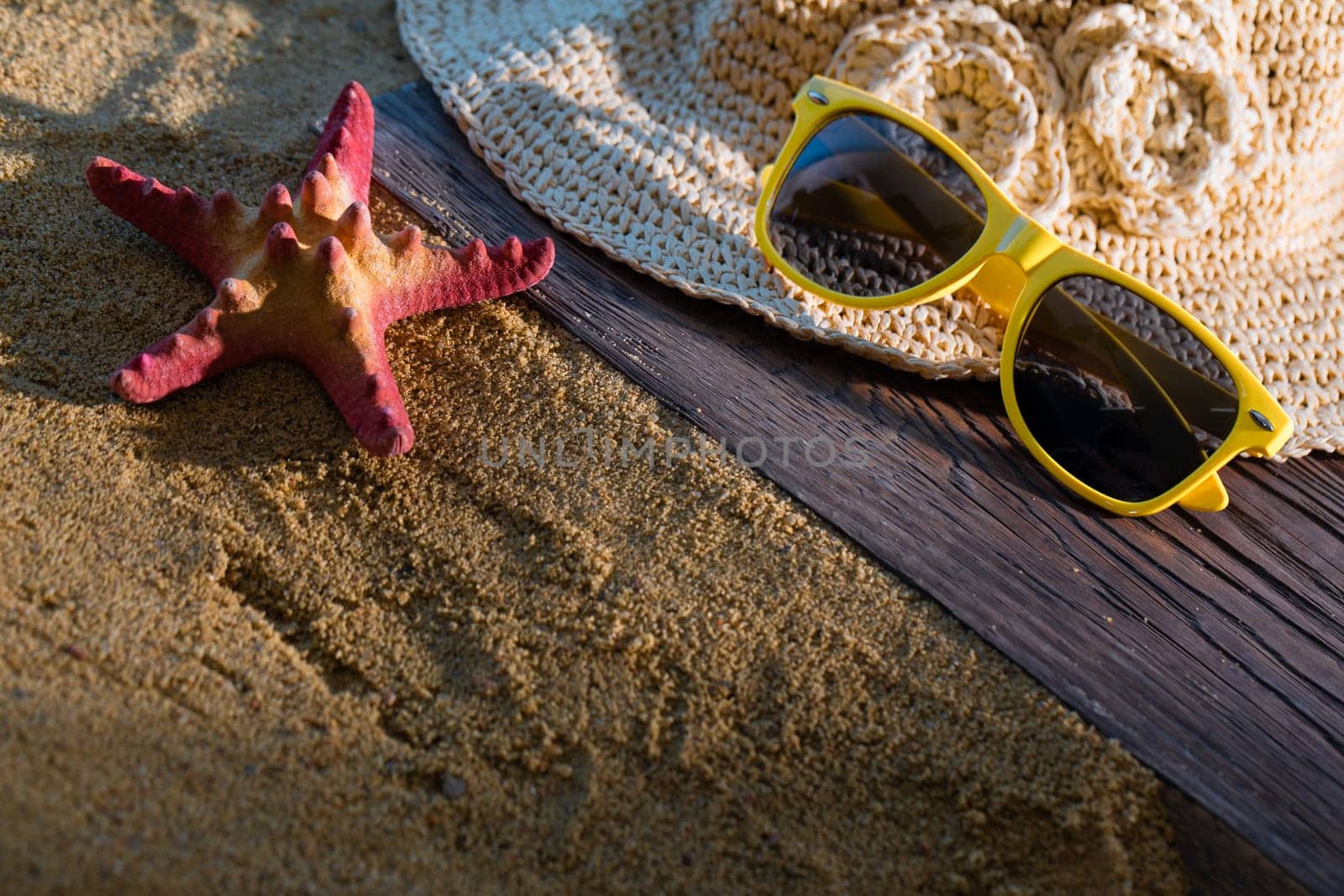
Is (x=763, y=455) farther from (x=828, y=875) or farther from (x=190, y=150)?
(x=190, y=150)

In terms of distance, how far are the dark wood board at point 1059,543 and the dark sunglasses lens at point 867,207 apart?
0.44 feet

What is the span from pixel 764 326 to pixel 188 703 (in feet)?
2.80

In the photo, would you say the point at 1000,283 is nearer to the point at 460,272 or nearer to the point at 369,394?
the point at 460,272

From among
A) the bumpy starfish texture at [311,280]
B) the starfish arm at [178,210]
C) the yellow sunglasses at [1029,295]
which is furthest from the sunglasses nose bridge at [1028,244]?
the starfish arm at [178,210]

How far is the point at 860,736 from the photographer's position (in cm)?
102

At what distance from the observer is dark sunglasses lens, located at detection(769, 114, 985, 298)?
1423 mm

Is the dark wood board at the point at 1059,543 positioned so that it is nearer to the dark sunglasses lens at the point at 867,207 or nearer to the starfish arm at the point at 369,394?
the dark sunglasses lens at the point at 867,207

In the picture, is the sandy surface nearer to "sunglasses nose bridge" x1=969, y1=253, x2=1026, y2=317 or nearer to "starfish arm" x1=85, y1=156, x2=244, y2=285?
"starfish arm" x1=85, y1=156, x2=244, y2=285

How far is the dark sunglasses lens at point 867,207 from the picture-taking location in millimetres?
1423

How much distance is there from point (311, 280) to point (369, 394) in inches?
6.4

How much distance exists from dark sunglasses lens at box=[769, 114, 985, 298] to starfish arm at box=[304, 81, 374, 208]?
1.88 feet

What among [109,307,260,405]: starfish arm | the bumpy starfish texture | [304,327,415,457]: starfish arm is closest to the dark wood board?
the bumpy starfish texture

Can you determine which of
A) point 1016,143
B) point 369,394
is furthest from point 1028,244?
point 369,394

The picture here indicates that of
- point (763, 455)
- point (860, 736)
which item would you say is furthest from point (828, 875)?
point (763, 455)
